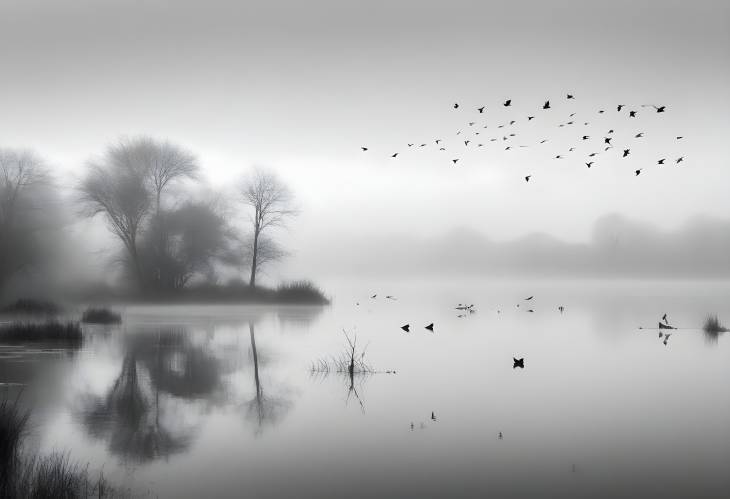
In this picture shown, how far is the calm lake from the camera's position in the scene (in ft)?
29.3

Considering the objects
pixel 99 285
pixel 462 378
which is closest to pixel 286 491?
pixel 462 378

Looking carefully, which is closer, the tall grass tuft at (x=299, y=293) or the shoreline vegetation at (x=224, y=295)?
the shoreline vegetation at (x=224, y=295)

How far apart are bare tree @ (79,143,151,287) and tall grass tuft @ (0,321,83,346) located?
897 inches

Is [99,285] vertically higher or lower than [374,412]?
higher

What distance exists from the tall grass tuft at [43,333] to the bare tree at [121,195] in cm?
2279

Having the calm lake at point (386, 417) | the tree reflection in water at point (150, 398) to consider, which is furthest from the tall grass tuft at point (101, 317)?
the tree reflection in water at point (150, 398)

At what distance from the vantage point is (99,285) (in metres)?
49.3

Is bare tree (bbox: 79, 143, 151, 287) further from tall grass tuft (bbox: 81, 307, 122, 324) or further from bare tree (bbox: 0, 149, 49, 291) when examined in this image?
tall grass tuft (bbox: 81, 307, 122, 324)

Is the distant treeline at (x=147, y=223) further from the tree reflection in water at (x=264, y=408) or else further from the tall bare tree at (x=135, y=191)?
the tree reflection in water at (x=264, y=408)

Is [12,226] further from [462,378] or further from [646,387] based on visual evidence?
[646,387]

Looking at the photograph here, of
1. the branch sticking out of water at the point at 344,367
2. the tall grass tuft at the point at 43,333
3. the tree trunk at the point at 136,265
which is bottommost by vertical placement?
the branch sticking out of water at the point at 344,367

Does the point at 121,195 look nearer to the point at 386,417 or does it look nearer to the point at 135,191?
the point at 135,191

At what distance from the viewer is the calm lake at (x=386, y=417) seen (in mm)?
8922

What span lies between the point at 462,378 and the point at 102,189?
122 feet
